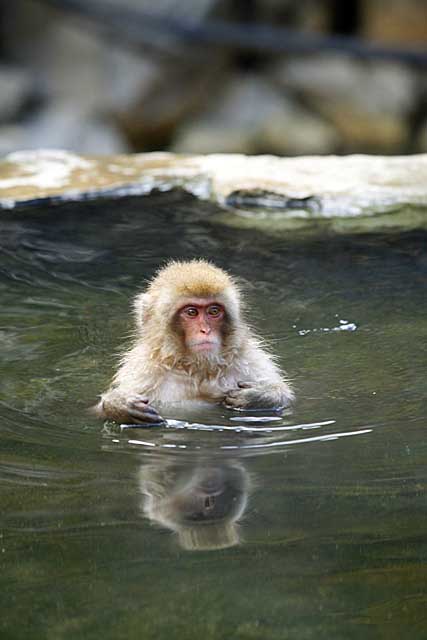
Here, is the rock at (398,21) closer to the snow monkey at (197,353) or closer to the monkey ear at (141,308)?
the monkey ear at (141,308)

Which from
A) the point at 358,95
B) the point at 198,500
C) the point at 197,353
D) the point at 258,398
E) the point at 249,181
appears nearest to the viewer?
the point at 198,500

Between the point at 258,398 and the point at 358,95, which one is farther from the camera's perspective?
the point at 358,95

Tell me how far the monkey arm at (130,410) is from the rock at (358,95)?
30.7ft

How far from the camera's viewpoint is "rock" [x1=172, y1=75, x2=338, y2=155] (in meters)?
13.6

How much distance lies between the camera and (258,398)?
480 centimetres

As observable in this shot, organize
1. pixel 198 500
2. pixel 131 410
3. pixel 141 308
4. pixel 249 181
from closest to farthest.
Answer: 1. pixel 198 500
2. pixel 131 410
3. pixel 141 308
4. pixel 249 181

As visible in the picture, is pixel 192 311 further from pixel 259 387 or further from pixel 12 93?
pixel 12 93

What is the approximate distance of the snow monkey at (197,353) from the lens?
485cm

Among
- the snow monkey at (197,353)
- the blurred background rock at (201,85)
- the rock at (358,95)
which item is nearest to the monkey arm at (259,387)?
the snow monkey at (197,353)

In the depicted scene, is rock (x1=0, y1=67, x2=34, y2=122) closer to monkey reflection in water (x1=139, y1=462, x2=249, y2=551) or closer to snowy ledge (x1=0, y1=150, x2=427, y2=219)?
snowy ledge (x1=0, y1=150, x2=427, y2=219)

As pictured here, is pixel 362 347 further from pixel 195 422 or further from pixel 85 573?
pixel 85 573

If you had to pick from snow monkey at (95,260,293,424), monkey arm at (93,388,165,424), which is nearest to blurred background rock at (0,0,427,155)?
snow monkey at (95,260,293,424)

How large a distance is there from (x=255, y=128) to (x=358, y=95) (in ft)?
3.77

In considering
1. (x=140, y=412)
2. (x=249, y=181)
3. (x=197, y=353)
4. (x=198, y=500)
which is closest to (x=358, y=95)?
(x=249, y=181)
